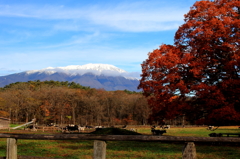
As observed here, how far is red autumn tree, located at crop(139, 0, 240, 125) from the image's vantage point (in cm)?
2044

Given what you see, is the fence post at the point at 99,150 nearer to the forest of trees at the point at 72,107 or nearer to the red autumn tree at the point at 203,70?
the red autumn tree at the point at 203,70

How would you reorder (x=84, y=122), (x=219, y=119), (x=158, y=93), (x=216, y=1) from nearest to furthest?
(x=219, y=119)
(x=158, y=93)
(x=216, y=1)
(x=84, y=122)

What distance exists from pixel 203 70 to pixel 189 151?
57.1ft

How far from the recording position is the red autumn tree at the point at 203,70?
20.4 metres

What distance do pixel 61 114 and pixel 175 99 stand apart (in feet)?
191

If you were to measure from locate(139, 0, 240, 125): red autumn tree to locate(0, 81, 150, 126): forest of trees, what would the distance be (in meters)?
53.5

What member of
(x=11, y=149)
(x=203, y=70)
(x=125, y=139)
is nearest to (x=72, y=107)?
(x=203, y=70)

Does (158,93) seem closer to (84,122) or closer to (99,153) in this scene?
(99,153)

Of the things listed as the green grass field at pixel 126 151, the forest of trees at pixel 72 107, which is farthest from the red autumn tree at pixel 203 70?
the forest of trees at pixel 72 107

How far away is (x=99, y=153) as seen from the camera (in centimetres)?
638

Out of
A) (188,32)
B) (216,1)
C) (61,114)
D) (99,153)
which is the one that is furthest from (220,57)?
(61,114)

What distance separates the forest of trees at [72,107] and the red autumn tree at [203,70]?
2107 inches

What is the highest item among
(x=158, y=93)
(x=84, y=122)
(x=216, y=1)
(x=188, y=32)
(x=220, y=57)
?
(x=216, y=1)

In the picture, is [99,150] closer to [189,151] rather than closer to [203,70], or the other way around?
[189,151]
